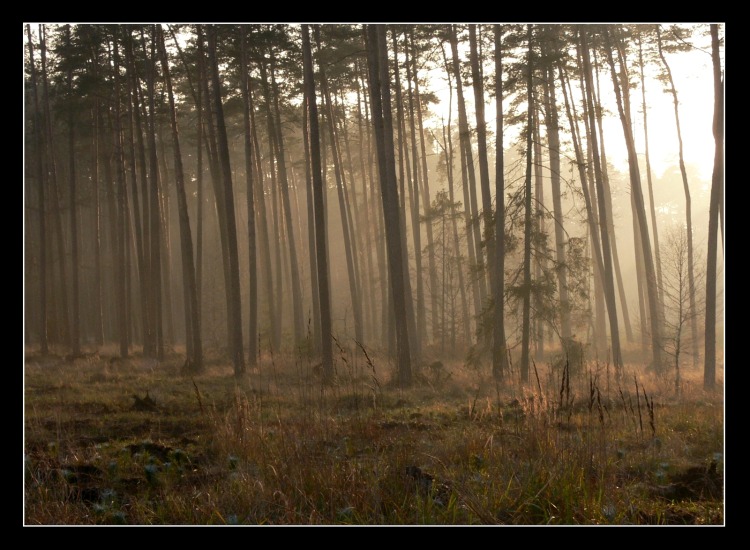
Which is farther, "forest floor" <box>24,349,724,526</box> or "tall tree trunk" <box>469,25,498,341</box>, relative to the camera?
"tall tree trunk" <box>469,25,498,341</box>

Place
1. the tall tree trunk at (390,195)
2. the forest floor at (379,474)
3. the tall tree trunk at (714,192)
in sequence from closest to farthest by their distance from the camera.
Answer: the forest floor at (379,474), the tall tree trunk at (390,195), the tall tree trunk at (714,192)

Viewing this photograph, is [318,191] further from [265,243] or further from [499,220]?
[265,243]

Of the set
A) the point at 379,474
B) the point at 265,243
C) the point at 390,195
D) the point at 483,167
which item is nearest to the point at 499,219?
the point at 483,167

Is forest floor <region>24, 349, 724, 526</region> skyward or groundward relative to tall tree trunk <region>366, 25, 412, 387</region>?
groundward

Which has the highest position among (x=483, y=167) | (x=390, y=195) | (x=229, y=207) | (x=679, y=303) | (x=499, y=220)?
(x=483, y=167)

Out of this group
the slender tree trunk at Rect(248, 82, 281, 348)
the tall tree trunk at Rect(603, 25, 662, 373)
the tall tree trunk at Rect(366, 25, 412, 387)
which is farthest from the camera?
the slender tree trunk at Rect(248, 82, 281, 348)

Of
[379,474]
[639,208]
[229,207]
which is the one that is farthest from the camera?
[639,208]

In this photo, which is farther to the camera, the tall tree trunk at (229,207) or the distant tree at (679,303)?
the tall tree trunk at (229,207)

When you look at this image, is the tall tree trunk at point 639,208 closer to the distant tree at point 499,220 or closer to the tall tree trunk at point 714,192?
the tall tree trunk at point 714,192

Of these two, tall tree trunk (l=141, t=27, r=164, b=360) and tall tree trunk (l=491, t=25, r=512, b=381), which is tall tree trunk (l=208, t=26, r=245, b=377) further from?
tall tree trunk (l=491, t=25, r=512, b=381)

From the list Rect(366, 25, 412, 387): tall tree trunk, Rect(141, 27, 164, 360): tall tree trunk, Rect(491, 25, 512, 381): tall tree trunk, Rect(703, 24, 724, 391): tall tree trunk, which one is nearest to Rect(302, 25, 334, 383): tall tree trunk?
Rect(366, 25, 412, 387): tall tree trunk

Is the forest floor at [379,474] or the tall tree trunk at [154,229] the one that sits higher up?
the tall tree trunk at [154,229]

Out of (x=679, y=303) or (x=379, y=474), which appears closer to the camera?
(x=379, y=474)

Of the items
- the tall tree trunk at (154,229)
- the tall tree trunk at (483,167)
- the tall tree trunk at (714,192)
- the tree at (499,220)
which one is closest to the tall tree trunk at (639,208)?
the tall tree trunk at (714,192)
